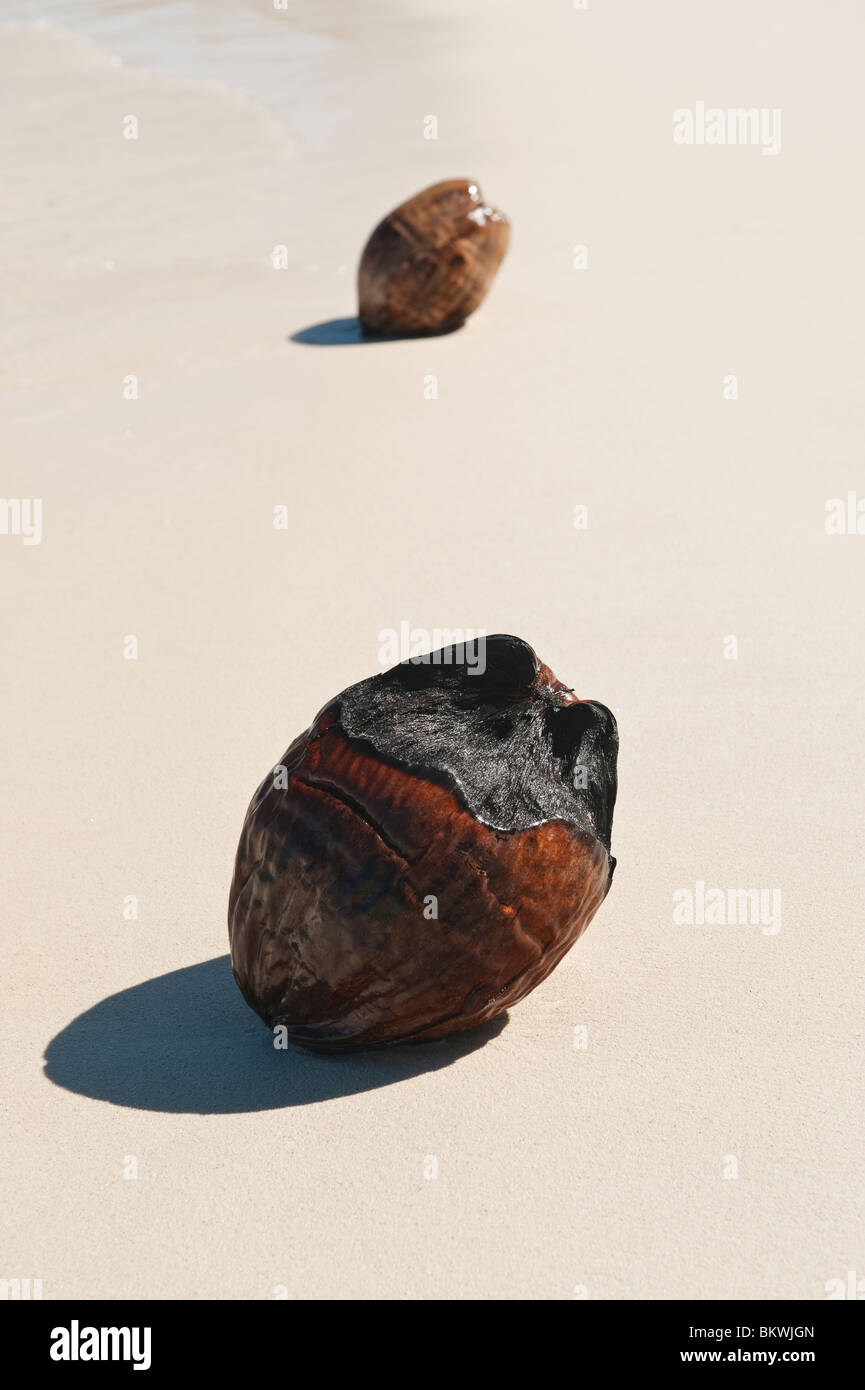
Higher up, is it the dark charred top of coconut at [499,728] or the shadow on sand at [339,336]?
the shadow on sand at [339,336]

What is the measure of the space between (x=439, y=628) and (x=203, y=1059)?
2706 millimetres

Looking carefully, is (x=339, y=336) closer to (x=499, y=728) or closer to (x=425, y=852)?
(x=499, y=728)

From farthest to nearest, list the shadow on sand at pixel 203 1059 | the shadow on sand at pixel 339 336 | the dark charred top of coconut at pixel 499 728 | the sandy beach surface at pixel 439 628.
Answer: the shadow on sand at pixel 339 336, the shadow on sand at pixel 203 1059, the dark charred top of coconut at pixel 499 728, the sandy beach surface at pixel 439 628

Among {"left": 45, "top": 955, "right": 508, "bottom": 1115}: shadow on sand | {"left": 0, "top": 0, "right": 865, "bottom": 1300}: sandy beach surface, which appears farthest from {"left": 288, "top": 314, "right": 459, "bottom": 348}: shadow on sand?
{"left": 45, "top": 955, "right": 508, "bottom": 1115}: shadow on sand

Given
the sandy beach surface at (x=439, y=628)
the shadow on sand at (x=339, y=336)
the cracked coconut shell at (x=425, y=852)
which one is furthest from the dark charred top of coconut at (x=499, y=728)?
the shadow on sand at (x=339, y=336)

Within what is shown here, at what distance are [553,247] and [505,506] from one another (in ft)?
15.3

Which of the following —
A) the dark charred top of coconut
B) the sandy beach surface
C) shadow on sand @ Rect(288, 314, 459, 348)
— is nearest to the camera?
the sandy beach surface

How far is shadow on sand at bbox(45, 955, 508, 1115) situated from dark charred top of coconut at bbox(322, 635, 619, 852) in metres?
0.58

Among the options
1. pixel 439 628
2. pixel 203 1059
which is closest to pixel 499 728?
pixel 203 1059

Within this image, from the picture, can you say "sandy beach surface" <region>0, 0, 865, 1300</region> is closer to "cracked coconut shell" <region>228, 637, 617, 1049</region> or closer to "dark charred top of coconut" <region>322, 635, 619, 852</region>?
"cracked coconut shell" <region>228, 637, 617, 1049</region>

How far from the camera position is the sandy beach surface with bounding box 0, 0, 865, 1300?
117 inches

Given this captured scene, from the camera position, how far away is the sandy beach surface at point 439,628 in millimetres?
2971

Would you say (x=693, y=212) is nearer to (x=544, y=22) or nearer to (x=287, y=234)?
(x=287, y=234)

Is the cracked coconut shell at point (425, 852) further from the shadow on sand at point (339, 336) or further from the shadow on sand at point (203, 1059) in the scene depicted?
the shadow on sand at point (339, 336)
